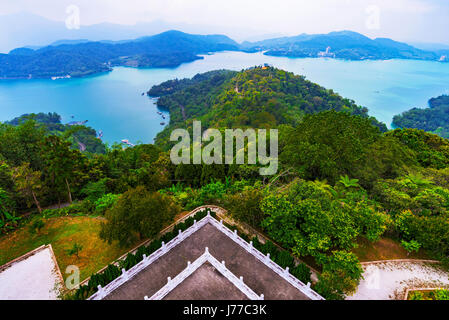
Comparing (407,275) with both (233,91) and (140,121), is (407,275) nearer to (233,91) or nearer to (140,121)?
(233,91)

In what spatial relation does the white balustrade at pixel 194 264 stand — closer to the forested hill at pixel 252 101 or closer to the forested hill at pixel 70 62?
the forested hill at pixel 252 101

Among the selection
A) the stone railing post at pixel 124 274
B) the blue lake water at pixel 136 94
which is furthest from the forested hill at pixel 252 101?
the stone railing post at pixel 124 274

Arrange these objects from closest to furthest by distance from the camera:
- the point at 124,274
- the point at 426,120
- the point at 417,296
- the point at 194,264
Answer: the point at 417,296
the point at 194,264
the point at 124,274
the point at 426,120

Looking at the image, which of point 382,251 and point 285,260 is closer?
point 285,260

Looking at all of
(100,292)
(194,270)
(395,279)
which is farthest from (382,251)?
(100,292)

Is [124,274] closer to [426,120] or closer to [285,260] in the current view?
[285,260]

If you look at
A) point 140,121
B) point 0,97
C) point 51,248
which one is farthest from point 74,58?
point 51,248
